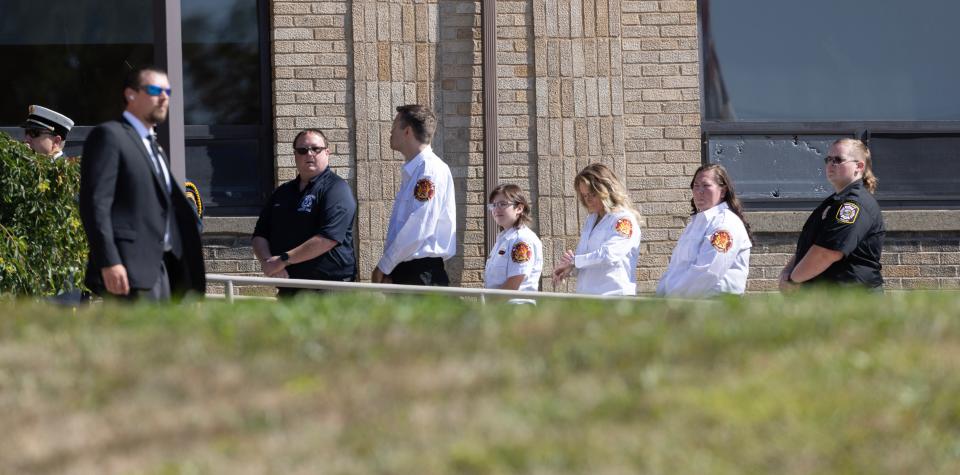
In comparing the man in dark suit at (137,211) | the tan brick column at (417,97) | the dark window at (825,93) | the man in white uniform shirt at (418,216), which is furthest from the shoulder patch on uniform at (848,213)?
the dark window at (825,93)

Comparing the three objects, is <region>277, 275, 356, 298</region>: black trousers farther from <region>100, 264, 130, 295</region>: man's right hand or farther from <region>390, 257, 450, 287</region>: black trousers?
<region>100, 264, 130, 295</region>: man's right hand

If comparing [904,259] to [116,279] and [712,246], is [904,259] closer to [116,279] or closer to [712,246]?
[712,246]

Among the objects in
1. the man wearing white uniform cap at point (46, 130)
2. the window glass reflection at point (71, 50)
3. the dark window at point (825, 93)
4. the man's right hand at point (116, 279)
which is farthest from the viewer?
the dark window at point (825, 93)

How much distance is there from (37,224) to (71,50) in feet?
14.0

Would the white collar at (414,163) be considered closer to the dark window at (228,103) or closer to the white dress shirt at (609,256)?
the white dress shirt at (609,256)

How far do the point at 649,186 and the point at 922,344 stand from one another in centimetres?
673

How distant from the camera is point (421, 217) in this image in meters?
7.41

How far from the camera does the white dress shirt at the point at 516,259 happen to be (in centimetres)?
753

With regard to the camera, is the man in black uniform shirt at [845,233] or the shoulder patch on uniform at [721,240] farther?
the shoulder patch on uniform at [721,240]

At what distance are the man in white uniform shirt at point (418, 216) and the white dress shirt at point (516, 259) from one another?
270mm

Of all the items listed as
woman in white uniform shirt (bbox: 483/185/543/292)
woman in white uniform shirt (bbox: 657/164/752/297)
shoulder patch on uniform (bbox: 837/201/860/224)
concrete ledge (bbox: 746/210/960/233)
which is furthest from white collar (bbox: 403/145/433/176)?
concrete ledge (bbox: 746/210/960/233)

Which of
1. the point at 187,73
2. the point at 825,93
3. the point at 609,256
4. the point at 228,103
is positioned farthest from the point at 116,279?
the point at 825,93

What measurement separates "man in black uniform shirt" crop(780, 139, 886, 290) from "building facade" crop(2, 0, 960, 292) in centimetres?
338

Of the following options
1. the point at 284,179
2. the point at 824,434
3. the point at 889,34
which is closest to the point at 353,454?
the point at 824,434
